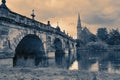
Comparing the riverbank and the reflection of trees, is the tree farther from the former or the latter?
the riverbank

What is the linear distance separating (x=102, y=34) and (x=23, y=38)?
70.2m

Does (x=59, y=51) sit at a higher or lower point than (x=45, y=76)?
higher

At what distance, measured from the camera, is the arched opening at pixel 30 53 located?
30.6 meters

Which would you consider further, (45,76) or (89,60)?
(89,60)

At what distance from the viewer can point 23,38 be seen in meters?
27.7

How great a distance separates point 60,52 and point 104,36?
1942 inches

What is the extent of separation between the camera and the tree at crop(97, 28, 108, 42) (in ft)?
299

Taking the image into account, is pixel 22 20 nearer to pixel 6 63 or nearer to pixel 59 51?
pixel 6 63

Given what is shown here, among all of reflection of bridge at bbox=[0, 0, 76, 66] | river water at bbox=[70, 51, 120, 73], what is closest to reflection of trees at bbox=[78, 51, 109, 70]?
river water at bbox=[70, 51, 120, 73]

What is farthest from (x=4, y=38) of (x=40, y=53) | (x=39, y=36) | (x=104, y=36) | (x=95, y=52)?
(x=104, y=36)

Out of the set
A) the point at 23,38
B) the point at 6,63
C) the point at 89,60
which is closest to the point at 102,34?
the point at 89,60

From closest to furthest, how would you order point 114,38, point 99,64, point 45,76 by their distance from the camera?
point 45,76, point 99,64, point 114,38

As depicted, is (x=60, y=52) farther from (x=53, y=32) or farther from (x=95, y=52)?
(x=95, y=52)

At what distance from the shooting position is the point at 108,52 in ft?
216
